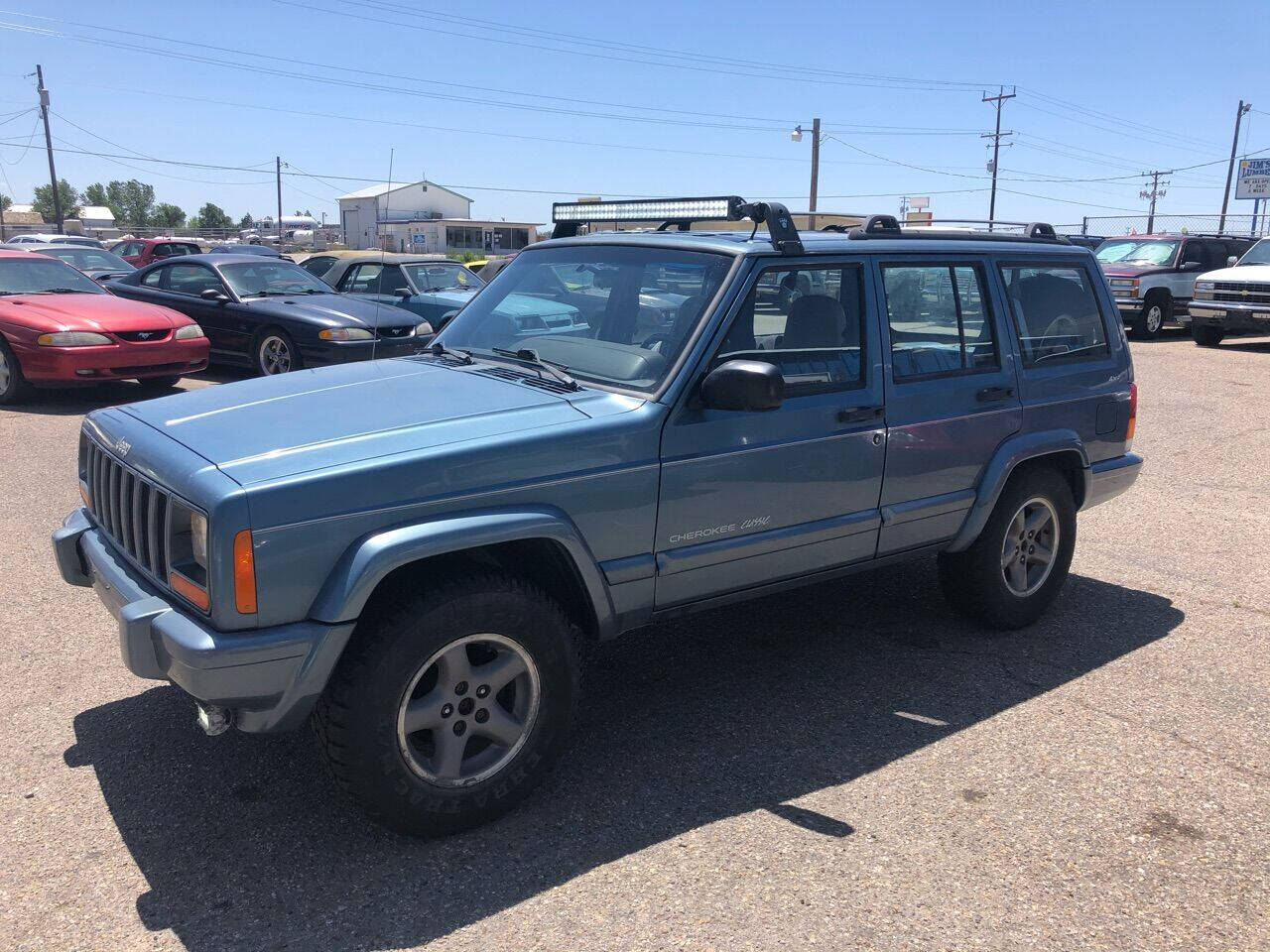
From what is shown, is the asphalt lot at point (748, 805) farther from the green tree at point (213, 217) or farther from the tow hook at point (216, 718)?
the green tree at point (213, 217)

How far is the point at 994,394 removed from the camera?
15.4 ft

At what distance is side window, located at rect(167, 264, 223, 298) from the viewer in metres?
12.4

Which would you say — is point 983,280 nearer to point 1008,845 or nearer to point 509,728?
point 1008,845

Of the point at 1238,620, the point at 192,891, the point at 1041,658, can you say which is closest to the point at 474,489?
the point at 192,891

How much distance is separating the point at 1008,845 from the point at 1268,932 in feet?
2.33

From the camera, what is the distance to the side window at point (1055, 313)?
4.93 metres

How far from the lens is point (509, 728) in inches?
132

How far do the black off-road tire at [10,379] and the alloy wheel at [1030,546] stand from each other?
9565 millimetres

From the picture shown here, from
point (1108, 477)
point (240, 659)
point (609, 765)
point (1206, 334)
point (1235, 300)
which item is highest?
point (1235, 300)

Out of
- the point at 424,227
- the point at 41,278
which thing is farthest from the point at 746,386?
the point at 424,227

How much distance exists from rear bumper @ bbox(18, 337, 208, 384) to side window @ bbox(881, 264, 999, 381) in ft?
27.9

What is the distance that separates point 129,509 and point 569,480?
1462mm

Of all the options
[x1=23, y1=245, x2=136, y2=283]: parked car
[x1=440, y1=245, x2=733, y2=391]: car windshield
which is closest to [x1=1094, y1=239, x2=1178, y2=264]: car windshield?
[x1=23, y1=245, x2=136, y2=283]: parked car

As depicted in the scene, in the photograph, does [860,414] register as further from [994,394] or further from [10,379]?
[10,379]
